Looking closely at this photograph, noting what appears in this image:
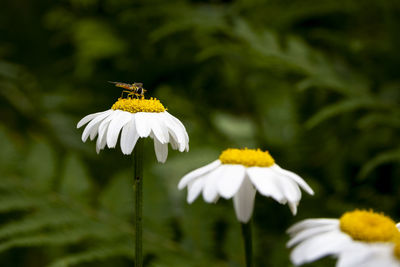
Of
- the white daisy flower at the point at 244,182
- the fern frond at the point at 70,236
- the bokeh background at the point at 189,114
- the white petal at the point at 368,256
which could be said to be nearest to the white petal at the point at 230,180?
the white daisy flower at the point at 244,182

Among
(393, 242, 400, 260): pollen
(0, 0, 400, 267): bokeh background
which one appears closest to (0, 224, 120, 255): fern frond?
(0, 0, 400, 267): bokeh background

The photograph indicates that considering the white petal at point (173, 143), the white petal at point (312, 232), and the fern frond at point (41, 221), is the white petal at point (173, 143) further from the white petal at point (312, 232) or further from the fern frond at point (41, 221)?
the fern frond at point (41, 221)

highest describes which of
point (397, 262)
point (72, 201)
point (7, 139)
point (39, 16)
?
point (39, 16)

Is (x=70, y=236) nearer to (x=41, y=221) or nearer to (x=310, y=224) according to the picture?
(x=41, y=221)

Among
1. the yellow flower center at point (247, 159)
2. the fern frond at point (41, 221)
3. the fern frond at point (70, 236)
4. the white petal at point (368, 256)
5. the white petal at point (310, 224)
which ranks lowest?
the white petal at point (368, 256)

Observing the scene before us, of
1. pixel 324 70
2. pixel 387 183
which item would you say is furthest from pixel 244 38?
pixel 387 183

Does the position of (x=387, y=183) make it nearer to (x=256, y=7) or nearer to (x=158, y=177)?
(x=158, y=177)

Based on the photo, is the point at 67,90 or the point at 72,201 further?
the point at 67,90

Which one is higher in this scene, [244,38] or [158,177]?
[244,38]
